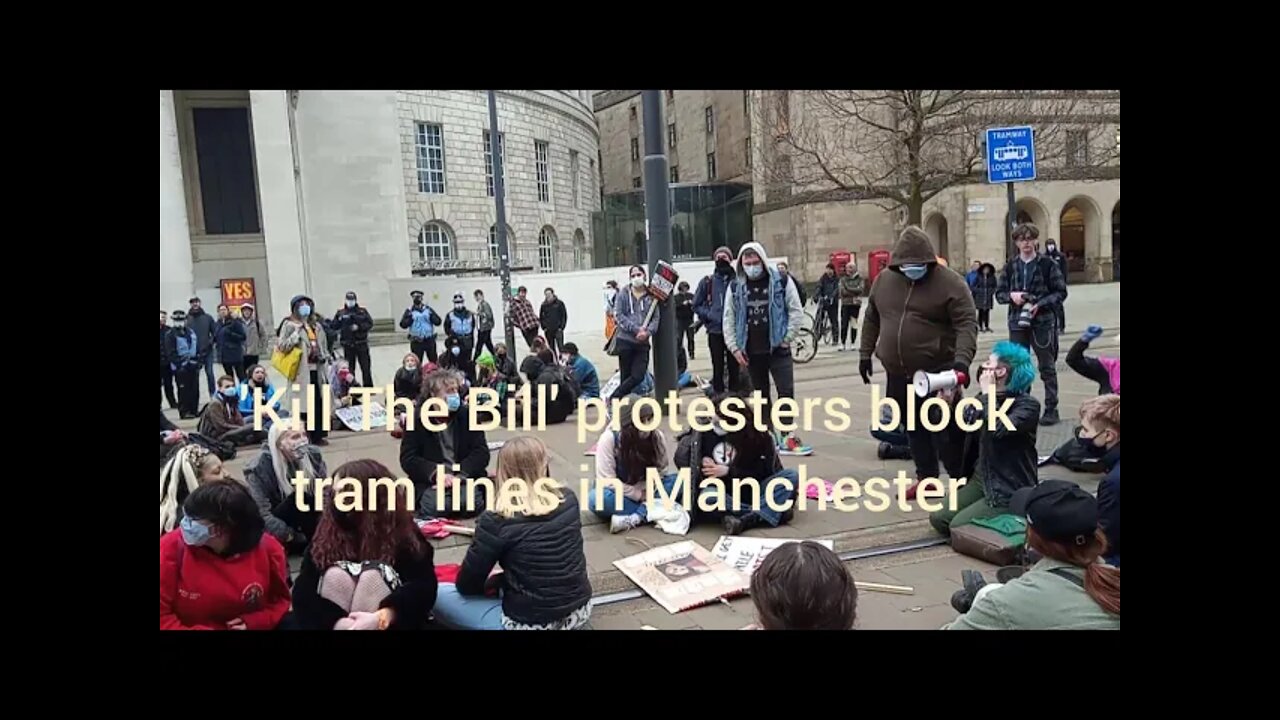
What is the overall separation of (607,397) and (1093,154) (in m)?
12.5

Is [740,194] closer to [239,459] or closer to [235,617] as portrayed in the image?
[239,459]

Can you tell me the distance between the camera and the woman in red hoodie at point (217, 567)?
3.12 meters

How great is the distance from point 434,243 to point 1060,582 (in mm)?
32536

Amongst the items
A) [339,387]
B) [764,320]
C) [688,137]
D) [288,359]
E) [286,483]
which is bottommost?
[286,483]

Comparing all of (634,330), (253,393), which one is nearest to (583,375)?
(634,330)

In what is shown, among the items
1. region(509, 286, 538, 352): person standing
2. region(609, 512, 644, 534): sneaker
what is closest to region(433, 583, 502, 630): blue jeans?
region(609, 512, 644, 534): sneaker

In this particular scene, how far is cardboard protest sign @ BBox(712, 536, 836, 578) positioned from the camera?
420cm

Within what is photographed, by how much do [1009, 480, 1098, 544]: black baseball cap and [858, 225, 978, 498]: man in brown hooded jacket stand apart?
95.3 inches

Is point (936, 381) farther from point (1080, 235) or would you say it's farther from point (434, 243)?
point (1080, 235)

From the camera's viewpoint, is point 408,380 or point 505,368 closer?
point 408,380

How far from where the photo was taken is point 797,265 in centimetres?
3102

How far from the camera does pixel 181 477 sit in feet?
12.7

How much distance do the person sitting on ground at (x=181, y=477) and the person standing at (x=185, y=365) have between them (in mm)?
7411

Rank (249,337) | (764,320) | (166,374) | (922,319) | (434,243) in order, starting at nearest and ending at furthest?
(922,319)
(764,320)
(166,374)
(249,337)
(434,243)
